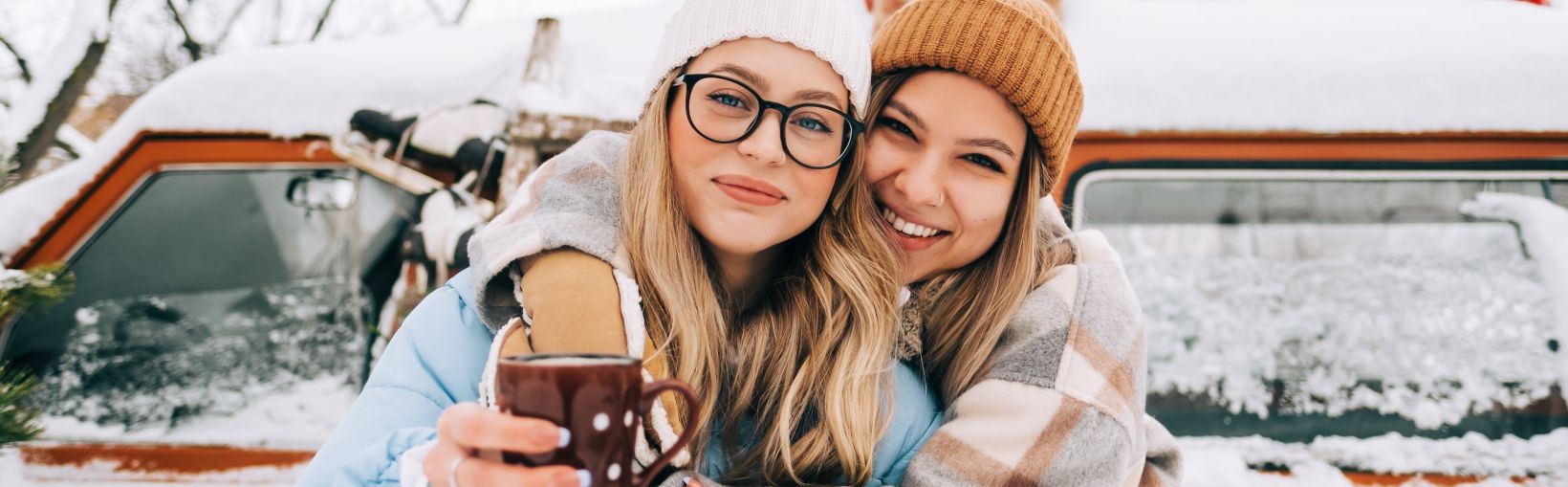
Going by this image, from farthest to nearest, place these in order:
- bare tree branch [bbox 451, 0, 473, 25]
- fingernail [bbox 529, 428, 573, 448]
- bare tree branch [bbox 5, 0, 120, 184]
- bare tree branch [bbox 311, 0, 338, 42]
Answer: bare tree branch [bbox 451, 0, 473, 25], bare tree branch [bbox 311, 0, 338, 42], bare tree branch [bbox 5, 0, 120, 184], fingernail [bbox 529, 428, 573, 448]

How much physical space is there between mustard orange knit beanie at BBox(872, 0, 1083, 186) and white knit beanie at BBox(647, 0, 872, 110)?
0.13 metres

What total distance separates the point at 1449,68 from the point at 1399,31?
17 centimetres

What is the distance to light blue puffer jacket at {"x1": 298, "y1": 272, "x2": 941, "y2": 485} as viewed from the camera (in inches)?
37.4

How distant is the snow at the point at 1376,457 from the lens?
207 cm

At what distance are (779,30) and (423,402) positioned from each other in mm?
701

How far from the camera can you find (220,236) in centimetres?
246

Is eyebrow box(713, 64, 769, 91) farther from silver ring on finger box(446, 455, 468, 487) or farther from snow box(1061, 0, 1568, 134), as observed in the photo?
snow box(1061, 0, 1568, 134)

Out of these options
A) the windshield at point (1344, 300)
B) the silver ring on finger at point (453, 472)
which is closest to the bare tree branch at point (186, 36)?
the windshield at point (1344, 300)

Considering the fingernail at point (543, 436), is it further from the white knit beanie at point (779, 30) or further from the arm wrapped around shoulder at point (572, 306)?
the white knit beanie at point (779, 30)

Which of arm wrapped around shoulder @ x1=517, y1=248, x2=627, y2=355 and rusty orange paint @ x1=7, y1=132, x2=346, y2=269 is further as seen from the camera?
rusty orange paint @ x1=7, y1=132, x2=346, y2=269

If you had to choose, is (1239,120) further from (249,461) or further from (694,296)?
(249,461)

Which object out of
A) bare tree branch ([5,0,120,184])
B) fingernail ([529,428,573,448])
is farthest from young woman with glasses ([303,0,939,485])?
bare tree branch ([5,0,120,184])

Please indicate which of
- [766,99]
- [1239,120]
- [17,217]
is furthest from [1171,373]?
[17,217]

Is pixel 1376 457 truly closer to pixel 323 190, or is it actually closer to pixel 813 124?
pixel 813 124
